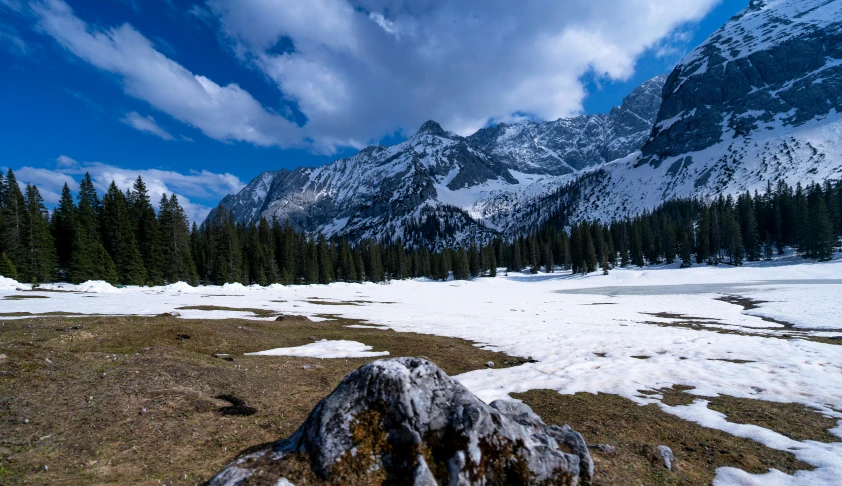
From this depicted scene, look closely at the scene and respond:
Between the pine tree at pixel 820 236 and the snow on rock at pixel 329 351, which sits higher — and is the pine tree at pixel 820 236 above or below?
above

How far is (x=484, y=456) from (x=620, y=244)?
13684cm

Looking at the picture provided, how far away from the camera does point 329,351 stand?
1557cm

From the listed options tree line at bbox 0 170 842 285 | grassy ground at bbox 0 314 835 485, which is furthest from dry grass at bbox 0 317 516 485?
tree line at bbox 0 170 842 285

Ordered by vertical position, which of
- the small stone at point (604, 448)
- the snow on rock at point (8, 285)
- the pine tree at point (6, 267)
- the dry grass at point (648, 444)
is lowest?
the dry grass at point (648, 444)

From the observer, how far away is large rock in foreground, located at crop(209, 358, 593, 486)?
172 inches

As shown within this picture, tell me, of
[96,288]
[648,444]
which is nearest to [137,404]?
[648,444]

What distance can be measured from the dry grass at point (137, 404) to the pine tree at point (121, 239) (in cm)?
4811

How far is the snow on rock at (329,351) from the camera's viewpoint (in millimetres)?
14719

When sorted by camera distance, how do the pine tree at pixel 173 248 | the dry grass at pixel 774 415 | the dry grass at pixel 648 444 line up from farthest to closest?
the pine tree at pixel 173 248, the dry grass at pixel 774 415, the dry grass at pixel 648 444

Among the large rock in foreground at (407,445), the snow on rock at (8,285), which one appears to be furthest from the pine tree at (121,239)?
the large rock in foreground at (407,445)

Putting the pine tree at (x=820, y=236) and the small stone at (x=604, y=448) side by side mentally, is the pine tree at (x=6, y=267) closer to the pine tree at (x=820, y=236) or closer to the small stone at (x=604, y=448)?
the small stone at (x=604, y=448)

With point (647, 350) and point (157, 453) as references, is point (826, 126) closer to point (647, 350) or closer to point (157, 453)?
point (647, 350)

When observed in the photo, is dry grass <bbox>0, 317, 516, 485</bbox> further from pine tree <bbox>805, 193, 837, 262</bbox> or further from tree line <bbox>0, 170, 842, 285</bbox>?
pine tree <bbox>805, 193, 837, 262</bbox>

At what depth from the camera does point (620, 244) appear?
121938 millimetres
